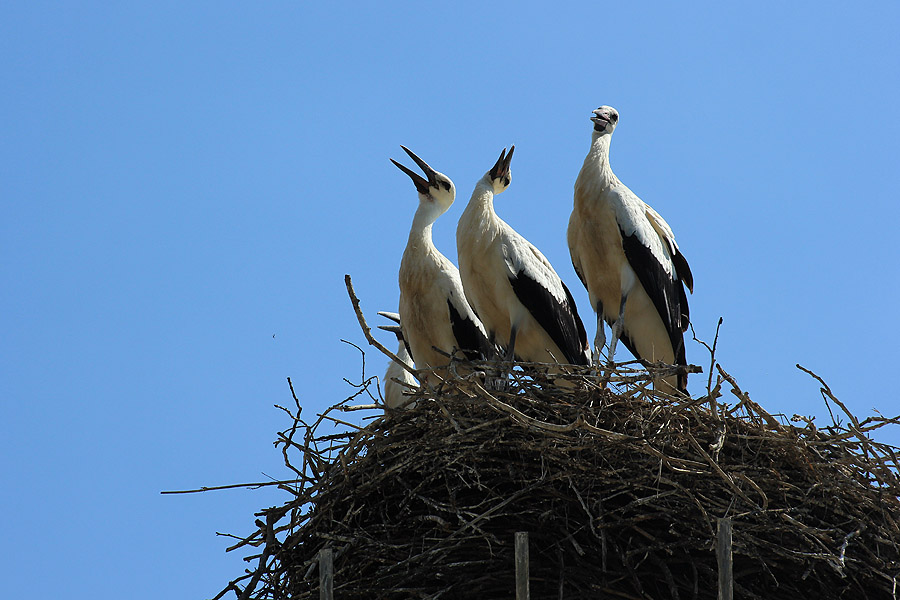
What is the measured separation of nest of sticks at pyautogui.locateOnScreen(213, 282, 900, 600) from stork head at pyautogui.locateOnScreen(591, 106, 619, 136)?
7.43 ft

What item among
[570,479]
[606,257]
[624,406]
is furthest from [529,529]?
[606,257]

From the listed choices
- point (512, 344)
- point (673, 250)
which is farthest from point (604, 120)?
point (512, 344)

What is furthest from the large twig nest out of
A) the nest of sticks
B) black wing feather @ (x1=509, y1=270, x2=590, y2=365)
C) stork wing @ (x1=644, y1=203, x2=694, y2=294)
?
stork wing @ (x1=644, y1=203, x2=694, y2=294)

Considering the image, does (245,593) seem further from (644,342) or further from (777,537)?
(644,342)

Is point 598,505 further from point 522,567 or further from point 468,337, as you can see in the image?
point 468,337

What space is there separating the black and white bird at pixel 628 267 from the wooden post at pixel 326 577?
2658 mm

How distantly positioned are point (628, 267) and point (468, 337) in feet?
3.22

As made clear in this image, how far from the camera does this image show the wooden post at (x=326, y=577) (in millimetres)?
4320

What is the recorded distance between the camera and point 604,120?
720 centimetres

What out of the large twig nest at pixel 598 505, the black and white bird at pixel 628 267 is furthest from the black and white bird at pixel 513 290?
the large twig nest at pixel 598 505

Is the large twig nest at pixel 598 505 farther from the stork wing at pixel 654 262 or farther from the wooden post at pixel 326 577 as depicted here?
the stork wing at pixel 654 262

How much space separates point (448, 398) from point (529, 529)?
2.54ft

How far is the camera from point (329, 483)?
17.2 feet

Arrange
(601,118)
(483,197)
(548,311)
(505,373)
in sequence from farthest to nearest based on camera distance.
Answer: (601,118), (483,197), (548,311), (505,373)
